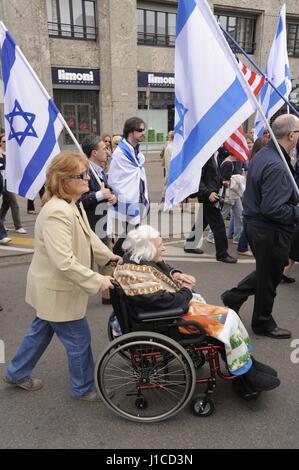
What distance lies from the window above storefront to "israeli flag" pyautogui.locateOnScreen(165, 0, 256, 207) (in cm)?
1974

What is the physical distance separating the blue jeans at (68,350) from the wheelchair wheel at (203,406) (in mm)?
754

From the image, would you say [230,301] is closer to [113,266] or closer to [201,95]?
[113,266]

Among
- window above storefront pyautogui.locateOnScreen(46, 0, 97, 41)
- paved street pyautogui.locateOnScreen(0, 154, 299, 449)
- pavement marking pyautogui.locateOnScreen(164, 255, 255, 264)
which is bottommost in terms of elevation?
paved street pyautogui.locateOnScreen(0, 154, 299, 449)

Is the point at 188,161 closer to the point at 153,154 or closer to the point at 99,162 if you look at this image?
the point at 99,162

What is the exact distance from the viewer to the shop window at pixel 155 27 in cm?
2316

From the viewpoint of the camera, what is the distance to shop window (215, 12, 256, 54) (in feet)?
85.9

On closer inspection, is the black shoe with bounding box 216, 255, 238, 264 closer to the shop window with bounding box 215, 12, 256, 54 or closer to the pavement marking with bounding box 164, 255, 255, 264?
the pavement marking with bounding box 164, 255, 255, 264

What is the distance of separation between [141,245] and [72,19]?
22126mm

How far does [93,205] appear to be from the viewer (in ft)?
13.4

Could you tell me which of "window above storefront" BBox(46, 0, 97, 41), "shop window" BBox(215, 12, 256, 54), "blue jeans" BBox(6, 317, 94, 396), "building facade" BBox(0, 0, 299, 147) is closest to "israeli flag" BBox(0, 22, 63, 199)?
"blue jeans" BBox(6, 317, 94, 396)

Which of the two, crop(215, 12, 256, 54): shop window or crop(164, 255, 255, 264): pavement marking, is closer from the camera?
crop(164, 255, 255, 264): pavement marking

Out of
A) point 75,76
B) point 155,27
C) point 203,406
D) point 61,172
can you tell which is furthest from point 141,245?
point 155,27
